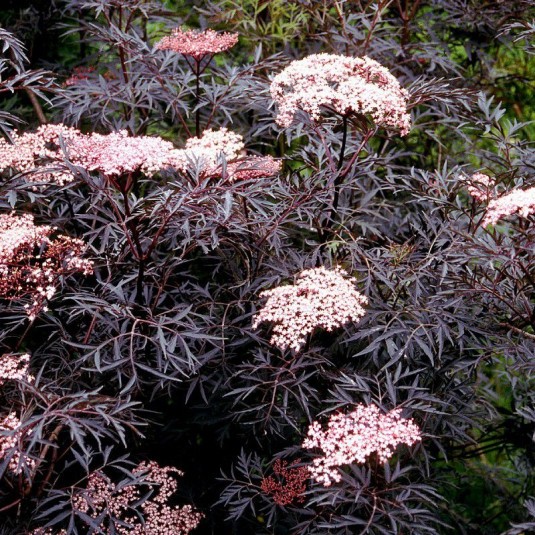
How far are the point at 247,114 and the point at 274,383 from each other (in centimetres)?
209

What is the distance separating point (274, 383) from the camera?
2371mm

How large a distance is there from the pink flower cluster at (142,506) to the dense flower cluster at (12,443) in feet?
0.74

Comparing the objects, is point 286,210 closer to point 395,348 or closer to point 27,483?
point 395,348

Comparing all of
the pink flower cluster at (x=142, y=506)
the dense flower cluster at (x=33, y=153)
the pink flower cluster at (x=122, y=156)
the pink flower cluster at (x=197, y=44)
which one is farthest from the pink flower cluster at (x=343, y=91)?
the pink flower cluster at (x=142, y=506)

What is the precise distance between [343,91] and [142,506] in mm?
1573

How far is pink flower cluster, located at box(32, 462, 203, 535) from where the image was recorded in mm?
2289

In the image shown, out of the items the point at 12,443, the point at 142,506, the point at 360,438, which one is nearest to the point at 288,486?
the point at 360,438

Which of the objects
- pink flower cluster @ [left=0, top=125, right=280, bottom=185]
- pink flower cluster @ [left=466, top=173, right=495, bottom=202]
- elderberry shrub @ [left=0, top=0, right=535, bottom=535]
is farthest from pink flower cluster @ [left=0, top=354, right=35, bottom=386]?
pink flower cluster @ [left=466, top=173, right=495, bottom=202]

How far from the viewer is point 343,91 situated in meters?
2.39

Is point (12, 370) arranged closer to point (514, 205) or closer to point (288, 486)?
point (288, 486)

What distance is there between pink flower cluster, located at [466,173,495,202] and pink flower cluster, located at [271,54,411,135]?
0.32 m

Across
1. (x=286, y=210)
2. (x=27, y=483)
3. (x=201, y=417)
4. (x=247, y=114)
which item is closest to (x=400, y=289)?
(x=286, y=210)

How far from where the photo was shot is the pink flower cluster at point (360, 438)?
2.11 meters

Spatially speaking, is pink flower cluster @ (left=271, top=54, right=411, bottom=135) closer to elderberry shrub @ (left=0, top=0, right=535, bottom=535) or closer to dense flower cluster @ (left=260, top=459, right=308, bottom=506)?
elderberry shrub @ (left=0, top=0, right=535, bottom=535)
